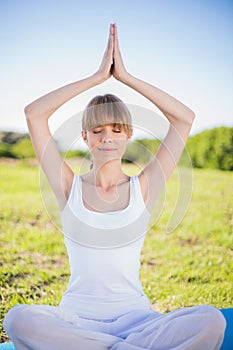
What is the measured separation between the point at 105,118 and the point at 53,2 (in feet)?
13.0

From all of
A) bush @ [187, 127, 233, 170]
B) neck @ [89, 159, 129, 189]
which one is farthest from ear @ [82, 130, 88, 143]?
bush @ [187, 127, 233, 170]

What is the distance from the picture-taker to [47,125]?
2125 millimetres

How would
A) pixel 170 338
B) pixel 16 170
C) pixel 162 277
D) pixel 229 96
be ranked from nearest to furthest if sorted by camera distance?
pixel 170 338 → pixel 162 277 → pixel 229 96 → pixel 16 170

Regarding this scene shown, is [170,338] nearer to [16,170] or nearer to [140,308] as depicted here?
[140,308]

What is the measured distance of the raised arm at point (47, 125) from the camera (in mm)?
2080

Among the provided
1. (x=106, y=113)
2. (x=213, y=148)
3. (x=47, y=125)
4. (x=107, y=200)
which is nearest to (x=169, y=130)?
(x=106, y=113)

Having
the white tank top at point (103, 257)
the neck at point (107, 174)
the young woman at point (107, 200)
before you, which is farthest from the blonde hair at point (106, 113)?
the white tank top at point (103, 257)

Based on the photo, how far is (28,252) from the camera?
Result: 5039 millimetres

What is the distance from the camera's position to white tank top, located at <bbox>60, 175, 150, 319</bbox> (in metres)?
2.06

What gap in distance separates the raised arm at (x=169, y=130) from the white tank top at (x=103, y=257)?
139mm

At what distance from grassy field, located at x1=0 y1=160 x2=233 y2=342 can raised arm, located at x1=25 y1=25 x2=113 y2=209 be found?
1380 millimetres

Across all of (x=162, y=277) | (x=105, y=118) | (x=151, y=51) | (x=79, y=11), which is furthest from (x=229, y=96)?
(x=105, y=118)

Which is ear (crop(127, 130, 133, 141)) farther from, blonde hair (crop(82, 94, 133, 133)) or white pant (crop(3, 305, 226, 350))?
white pant (crop(3, 305, 226, 350))

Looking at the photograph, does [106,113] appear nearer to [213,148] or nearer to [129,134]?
[129,134]
